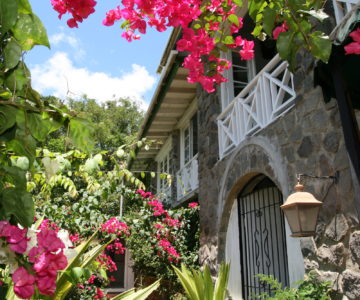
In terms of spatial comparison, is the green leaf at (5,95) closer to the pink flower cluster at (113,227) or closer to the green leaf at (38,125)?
the green leaf at (38,125)

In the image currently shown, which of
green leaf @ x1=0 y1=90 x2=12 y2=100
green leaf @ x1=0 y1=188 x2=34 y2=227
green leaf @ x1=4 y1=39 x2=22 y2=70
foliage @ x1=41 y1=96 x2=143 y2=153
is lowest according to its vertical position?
green leaf @ x1=0 y1=188 x2=34 y2=227

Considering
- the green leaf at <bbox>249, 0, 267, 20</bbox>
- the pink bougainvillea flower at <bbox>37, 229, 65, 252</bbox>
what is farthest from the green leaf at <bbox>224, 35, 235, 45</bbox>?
the pink bougainvillea flower at <bbox>37, 229, 65, 252</bbox>

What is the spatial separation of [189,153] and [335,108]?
7143 mm

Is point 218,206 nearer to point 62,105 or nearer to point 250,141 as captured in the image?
point 250,141

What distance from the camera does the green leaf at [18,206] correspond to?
1009 mm

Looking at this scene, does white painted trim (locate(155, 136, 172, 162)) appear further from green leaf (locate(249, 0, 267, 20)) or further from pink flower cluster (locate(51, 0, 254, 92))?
green leaf (locate(249, 0, 267, 20))

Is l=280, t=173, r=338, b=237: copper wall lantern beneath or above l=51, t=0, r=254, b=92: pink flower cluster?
beneath

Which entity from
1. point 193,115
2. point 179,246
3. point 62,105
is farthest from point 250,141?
point 193,115

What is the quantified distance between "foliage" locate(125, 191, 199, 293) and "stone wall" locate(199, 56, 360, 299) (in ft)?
6.26

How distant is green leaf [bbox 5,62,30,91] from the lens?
1.16 metres

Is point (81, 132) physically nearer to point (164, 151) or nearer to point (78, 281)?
point (78, 281)

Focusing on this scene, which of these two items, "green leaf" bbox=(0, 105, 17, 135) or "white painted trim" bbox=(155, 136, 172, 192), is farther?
"white painted trim" bbox=(155, 136, 172, 192)

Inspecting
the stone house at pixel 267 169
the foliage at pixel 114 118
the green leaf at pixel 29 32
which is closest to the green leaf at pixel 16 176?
the green leaf at pixel 29 32

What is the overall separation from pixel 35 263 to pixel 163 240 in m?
6.98
